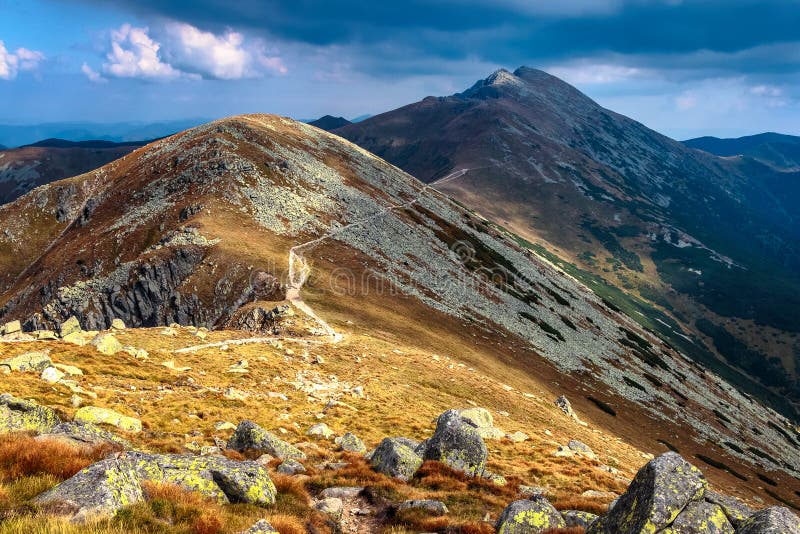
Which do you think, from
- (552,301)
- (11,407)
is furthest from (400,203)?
(11,407)

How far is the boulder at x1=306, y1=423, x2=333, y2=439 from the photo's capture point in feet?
84.5

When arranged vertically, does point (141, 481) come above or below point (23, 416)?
above

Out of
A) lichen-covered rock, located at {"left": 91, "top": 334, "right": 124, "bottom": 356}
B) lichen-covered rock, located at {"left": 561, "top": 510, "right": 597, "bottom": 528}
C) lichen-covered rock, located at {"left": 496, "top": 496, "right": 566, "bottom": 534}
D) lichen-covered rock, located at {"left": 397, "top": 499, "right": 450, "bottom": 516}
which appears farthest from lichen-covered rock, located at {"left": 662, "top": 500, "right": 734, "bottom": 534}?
lichen-covered rock, located at {"left": 91, "top": 334, "right": 124, "bottom": 356}

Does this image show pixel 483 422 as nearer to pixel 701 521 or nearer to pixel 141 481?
pixel 701 521

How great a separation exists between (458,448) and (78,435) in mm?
15449

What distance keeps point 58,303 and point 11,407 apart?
69.4m

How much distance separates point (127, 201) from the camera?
101 metres

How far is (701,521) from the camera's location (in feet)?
37.9

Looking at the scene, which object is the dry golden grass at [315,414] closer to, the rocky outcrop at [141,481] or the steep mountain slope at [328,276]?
the rocky outcrop at [141,481]

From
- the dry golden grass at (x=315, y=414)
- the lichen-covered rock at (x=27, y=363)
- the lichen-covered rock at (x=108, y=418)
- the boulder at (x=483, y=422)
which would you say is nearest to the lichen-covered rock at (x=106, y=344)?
the dry golden grass at (x=315, y=414)

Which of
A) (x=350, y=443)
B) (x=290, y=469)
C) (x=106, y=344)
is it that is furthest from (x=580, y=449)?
(x=106, y=344)

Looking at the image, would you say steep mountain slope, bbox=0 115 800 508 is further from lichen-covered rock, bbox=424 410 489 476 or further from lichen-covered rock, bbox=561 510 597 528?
lichen-covered rock, bbox=561 510 597 528

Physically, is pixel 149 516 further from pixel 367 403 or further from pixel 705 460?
pixel 705 460

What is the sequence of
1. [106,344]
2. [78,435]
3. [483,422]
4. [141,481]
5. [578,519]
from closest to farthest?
[141,481], [78,435], [578,519], [106,344], [483,422]
